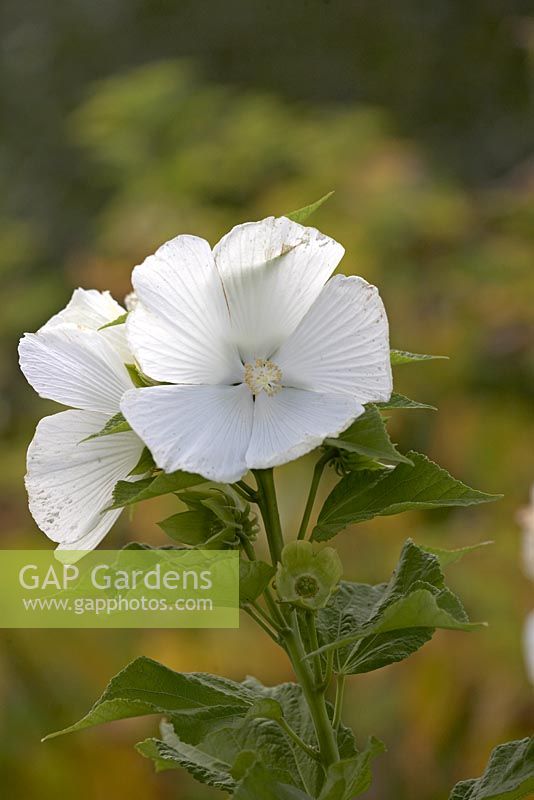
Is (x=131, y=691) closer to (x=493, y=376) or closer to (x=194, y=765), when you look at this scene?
(x=194, y=765)

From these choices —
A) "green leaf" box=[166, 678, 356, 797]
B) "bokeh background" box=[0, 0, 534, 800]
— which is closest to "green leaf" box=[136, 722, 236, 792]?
"green leaf" box=[166, 678, 356, 797]

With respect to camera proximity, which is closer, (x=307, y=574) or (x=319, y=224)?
(x=307, y=574)

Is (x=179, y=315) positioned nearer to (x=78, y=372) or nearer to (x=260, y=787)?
(x=78, y=372)

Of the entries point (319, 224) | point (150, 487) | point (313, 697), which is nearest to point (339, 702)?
point (313, 697)

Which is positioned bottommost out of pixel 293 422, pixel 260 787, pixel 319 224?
pixel 260 787

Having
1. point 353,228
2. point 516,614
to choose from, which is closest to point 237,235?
point 516,614

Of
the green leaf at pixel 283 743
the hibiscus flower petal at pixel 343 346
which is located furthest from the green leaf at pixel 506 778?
the hibiscus flower petal at pixel 343 346
